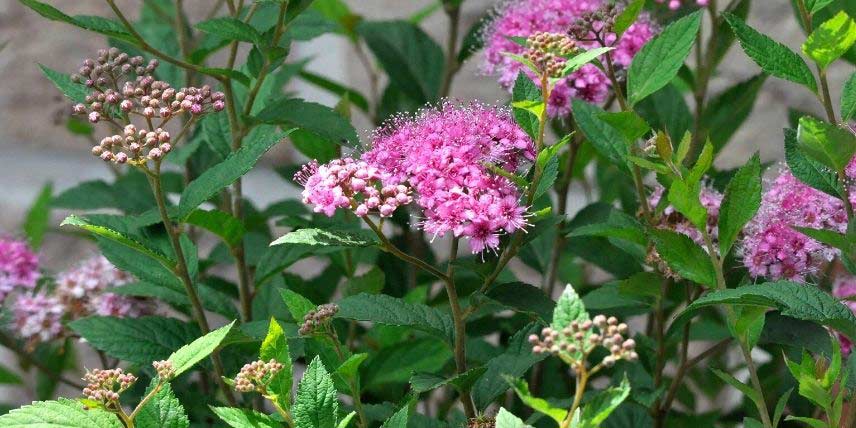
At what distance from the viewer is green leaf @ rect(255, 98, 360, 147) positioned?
107 centimetres

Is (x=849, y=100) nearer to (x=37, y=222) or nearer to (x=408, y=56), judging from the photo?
(x=408, y=56)

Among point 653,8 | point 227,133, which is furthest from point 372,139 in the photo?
point 653,8

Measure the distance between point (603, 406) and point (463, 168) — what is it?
26 cm

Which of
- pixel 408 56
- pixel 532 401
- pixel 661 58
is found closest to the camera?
pixel 532 401

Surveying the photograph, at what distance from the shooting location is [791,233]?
0.96 metres

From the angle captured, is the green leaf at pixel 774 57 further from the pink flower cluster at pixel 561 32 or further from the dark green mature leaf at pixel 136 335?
the dark green mature leaf at pixel 136 335

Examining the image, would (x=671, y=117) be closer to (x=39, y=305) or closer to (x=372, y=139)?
(x=372, y=139)

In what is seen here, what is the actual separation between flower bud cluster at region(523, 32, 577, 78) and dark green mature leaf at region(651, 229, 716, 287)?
0.47ft

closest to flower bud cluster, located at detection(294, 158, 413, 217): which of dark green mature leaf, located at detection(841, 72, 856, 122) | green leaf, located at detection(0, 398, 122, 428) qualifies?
green leaf, located at detection(0, 398, 122, 428)

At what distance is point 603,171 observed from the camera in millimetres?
1582

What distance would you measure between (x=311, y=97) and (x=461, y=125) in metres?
1.30

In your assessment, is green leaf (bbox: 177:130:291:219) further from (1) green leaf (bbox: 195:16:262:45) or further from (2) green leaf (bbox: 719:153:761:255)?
(2) green leaf (bbox: 719:153:761:255)

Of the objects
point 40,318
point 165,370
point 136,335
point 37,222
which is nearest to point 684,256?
point 165,370

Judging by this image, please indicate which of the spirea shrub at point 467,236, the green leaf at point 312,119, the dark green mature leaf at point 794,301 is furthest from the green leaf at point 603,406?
the green leaf at point 312,119
